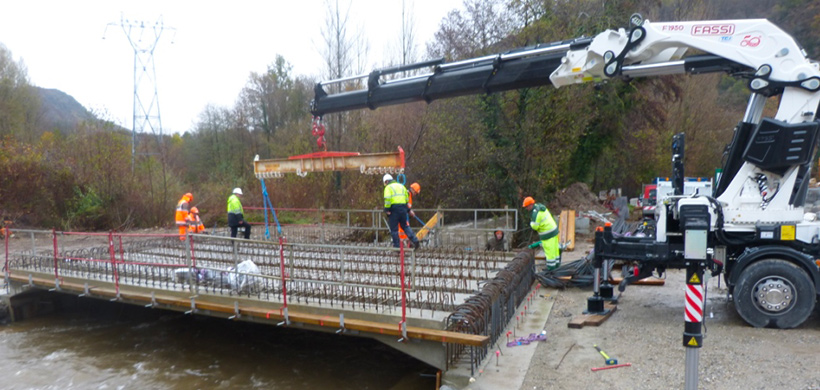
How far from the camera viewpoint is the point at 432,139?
16.5 m

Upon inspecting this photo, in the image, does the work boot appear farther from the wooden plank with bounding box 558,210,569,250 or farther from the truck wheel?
the wooden plank with bounding box 558,210,569,250

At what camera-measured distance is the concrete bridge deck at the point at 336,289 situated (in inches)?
231

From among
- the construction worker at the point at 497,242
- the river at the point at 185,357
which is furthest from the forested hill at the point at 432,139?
the river at the point at 185,357

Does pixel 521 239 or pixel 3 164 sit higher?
pixel 3 164

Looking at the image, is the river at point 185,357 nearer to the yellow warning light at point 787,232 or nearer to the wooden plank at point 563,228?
the yellow warning light at point 787,232

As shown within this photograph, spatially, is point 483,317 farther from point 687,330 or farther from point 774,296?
point 774,296

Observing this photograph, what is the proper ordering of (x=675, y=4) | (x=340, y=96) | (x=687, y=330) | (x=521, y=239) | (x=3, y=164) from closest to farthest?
(x=687, y=330) → (x=340, y=96) → (x=521, y=239) → (x=3, y=164) → (x=675, y=4)

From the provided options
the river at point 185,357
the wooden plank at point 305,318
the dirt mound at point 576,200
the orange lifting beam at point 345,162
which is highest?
the orange lifting beam at point 345,162

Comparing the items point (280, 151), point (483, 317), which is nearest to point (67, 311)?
point (483, 317)

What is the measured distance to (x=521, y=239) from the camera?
1407 centimetres

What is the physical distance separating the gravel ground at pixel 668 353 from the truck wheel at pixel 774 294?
16cm

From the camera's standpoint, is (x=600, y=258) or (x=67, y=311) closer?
(x=600, y=258)

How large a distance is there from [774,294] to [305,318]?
597 cm

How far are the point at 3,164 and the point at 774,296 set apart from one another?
81.5 feet
